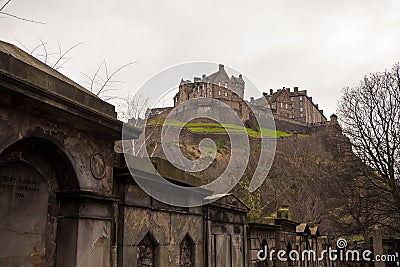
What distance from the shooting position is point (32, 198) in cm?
482

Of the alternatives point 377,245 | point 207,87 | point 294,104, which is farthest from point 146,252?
point 294,104

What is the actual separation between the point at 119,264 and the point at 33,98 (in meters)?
2.74

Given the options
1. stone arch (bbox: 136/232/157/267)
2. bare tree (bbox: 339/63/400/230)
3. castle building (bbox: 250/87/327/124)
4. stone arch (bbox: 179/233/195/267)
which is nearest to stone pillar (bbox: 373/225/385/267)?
bare tree (bbox: 339/63/400/230)

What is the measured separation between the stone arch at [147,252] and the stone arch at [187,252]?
99cm

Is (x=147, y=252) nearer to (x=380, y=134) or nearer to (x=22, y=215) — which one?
(x=22, y=215)

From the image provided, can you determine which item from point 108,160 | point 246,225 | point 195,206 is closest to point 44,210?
point 108,160

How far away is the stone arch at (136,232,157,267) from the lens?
643cm

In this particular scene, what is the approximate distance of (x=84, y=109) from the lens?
4.79 m

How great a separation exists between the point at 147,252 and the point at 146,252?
0.11 feet

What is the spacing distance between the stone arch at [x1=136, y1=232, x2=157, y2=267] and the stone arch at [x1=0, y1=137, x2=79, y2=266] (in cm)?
178

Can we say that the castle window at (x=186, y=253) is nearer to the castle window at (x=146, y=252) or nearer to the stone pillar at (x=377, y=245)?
the castle window at (x=146, y=252)

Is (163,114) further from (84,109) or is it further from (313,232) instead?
(84,109)

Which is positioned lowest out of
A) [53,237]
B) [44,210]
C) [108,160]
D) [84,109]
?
[53,237]

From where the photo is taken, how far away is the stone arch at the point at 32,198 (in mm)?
4543
